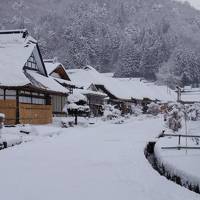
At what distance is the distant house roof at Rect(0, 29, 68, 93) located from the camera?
25748 millimetres

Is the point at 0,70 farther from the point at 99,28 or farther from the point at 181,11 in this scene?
the point at 181,11

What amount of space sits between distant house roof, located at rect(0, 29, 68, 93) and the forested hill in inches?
2454

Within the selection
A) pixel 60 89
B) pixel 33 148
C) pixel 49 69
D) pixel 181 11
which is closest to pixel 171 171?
pixel 33 148

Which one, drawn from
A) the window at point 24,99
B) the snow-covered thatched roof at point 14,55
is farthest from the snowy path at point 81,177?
the window at point 24,99

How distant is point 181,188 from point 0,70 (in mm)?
A: 20187

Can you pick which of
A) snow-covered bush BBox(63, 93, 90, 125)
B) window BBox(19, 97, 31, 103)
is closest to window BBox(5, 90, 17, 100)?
window BBox(19, 97, 31, 103)

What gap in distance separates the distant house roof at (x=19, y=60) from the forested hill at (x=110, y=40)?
62.3 meters

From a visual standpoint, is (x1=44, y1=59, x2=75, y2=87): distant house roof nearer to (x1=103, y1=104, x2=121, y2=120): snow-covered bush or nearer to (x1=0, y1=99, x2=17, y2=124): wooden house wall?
(x1=103, y1=104, x2=121, y2=120): snow-covered bush

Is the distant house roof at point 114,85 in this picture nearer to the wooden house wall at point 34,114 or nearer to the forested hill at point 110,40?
the wooden house wall at point 34,114

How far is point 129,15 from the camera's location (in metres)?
171

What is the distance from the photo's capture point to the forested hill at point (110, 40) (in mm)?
109869

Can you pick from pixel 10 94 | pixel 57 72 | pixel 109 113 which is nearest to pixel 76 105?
pixel 10 94

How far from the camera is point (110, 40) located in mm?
124312

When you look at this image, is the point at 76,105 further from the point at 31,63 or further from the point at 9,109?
the point at 9,109
